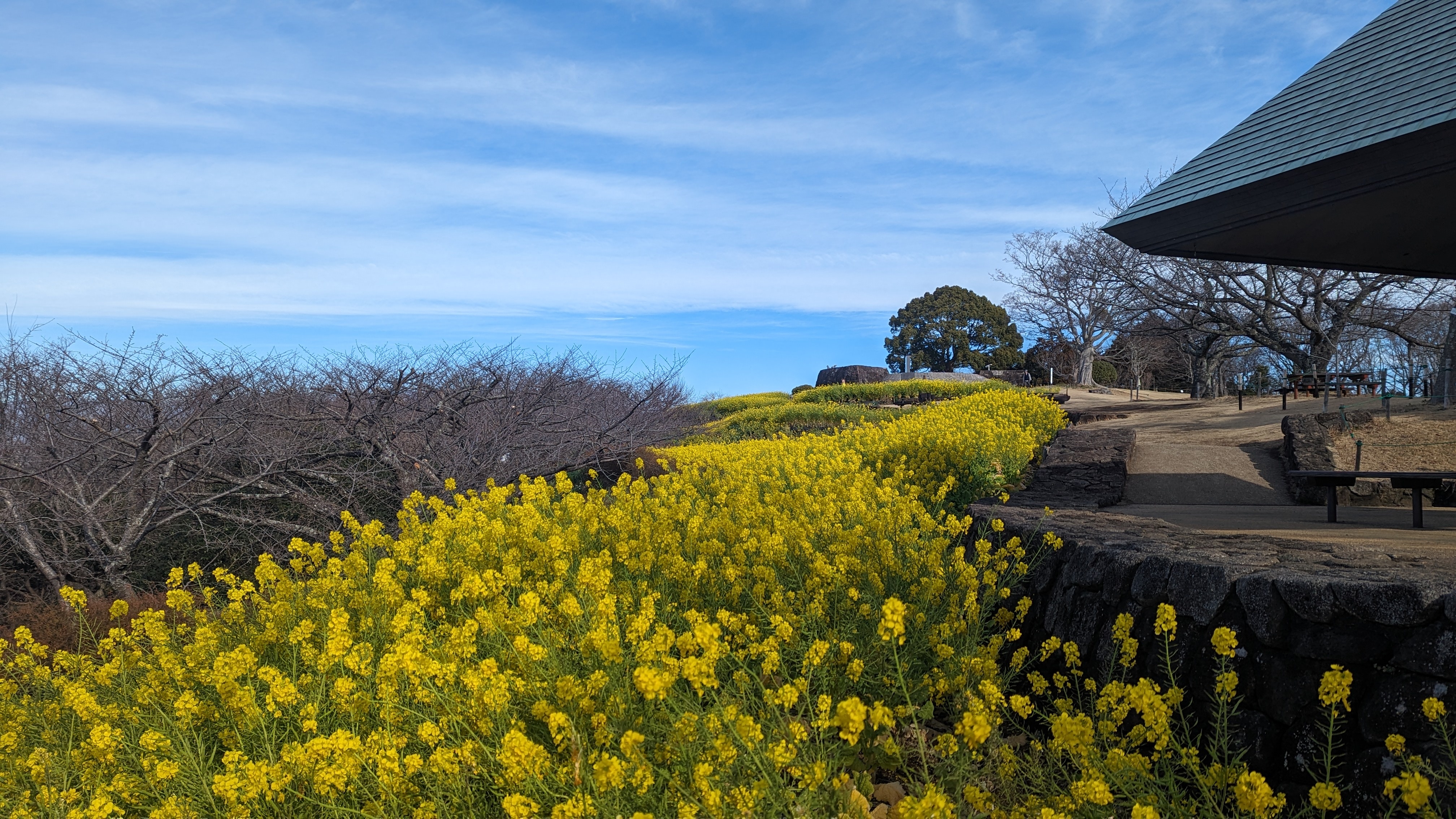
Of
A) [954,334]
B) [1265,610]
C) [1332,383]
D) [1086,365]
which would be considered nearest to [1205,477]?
[1265,610]

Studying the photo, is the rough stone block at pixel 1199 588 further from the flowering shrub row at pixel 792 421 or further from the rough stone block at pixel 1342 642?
the flowering shrub row at pixel 792 421

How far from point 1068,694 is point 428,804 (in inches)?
119

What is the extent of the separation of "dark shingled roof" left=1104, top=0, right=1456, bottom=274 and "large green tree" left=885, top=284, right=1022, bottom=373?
34007 mm

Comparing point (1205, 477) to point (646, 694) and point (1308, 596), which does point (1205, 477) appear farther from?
point (646, 694)

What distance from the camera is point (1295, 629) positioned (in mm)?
3373

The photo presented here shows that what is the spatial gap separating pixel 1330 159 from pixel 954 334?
36.9m

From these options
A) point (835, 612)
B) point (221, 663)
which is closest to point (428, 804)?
point (221, 663)

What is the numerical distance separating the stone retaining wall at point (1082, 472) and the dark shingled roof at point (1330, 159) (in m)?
2.41

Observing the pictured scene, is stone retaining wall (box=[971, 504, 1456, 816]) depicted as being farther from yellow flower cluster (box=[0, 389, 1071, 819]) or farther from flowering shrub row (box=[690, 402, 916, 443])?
flowering shrub row (box=[690, 402, 916, 443])

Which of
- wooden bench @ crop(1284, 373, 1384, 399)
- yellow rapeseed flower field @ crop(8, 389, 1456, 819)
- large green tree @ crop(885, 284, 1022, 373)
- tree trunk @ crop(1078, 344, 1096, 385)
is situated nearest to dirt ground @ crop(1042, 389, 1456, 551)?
wooden bench @ crop(1284, 373, 1384, 399)

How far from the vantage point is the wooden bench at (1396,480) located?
666 centimetres

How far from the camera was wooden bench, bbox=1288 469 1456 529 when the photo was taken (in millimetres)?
6656

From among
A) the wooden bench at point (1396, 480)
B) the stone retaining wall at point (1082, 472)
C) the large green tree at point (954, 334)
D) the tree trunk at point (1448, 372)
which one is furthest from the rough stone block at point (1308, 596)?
the large green tree at point (954, 334)

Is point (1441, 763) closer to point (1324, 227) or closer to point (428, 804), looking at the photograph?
point (428, 804)
